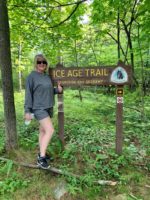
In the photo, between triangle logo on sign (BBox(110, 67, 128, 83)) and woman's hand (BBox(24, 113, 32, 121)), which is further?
triangle logo on sign (BBox(110, 67, 128, 83))

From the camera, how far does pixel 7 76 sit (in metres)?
4.11

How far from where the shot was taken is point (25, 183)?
3627mm

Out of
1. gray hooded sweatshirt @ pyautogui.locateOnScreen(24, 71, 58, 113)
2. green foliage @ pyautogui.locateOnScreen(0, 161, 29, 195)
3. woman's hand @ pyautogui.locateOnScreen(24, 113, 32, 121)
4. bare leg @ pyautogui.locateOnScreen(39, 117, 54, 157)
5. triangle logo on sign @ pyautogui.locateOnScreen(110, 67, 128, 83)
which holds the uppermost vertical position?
triangle logo on sign @ pyautogui.locateOnScreen(110, 67, 128, 83)

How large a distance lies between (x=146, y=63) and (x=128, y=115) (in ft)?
23.1

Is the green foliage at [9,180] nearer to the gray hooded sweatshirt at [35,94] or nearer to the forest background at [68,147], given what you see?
the forest background at [68,147]

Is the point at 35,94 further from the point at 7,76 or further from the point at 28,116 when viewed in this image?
the point at 7,76

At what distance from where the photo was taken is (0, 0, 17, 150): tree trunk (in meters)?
4.02

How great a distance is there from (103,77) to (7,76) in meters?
1.75

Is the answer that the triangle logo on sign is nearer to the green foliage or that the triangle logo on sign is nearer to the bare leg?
the bare leg

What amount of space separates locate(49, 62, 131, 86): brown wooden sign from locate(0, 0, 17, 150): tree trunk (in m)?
0.81

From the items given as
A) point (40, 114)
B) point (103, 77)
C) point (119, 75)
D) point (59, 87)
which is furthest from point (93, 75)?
point (40, 114)

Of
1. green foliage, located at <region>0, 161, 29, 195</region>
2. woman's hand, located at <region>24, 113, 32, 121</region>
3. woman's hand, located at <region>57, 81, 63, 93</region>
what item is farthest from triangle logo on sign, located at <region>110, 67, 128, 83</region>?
green foliage, located at <region>0, 161, 29, 195</region>

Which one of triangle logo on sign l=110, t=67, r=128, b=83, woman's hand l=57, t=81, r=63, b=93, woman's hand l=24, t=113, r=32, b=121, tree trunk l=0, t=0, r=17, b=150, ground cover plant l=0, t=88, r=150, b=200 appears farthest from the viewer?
woman's hand l=57, t=81, r=63, b=93

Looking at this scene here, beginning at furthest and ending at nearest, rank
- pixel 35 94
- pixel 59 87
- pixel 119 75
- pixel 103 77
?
1. pixel 59 87
2. pixel 103 77
3. pixel 119 75
4. pixel 35 94
